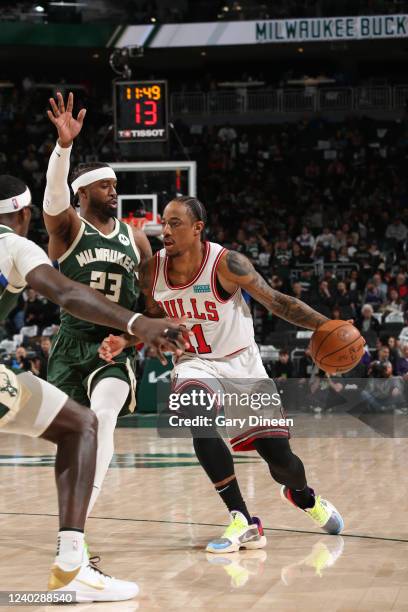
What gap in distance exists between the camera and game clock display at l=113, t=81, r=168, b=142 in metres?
15.9

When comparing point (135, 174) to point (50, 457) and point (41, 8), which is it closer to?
point (50, 457)

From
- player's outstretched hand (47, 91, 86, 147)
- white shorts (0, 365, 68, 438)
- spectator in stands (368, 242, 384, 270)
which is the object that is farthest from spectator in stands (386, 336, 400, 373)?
white shorts (0, 365, 68, 438)

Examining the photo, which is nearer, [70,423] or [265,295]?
[70,423]

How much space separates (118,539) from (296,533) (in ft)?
3.48

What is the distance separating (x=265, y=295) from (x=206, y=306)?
34 centimetres

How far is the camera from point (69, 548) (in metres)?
4.14

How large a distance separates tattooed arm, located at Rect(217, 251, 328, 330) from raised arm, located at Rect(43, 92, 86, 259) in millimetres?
896

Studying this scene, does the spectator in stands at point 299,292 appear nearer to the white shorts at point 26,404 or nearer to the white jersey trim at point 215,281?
the white jersey trim at point 215,281

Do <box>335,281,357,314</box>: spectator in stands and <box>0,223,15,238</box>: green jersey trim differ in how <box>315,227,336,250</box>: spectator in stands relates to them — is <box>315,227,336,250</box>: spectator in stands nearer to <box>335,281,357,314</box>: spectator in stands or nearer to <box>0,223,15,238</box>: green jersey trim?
<box>335,281,357,314</box>: spectator in stands

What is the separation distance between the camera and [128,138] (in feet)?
52.6

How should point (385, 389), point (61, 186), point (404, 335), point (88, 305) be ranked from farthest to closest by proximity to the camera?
point (404, 335) → point (385, 389) → point (61, 186) → point (88, 305)

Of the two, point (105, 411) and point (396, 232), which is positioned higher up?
point (105, 411)

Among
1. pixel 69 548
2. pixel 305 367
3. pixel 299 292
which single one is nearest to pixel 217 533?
pixel 69 548

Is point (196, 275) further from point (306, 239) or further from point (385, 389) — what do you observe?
point (306, 239)
